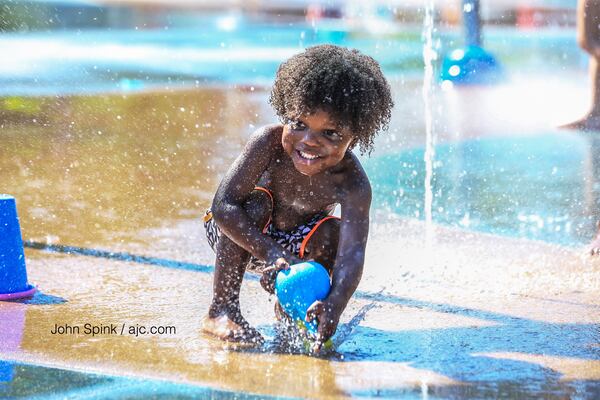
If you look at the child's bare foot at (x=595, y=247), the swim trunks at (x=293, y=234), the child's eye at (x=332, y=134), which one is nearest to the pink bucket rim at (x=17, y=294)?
the swim trunks at (x=293, y=234)

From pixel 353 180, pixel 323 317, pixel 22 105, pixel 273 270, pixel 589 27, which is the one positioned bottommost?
pixel 323 317

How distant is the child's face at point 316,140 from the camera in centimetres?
379

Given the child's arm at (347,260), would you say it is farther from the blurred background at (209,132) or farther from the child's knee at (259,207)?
the blurred background at (209,132)

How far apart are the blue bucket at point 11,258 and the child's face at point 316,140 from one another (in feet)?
4.15

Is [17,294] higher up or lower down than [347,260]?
lower down

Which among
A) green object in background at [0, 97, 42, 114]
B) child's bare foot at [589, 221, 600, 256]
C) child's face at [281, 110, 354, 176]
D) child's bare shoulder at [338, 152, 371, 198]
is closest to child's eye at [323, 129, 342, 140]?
child's face at [281, 110, 354, 176]

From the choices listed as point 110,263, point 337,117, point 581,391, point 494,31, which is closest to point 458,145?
point 110,263

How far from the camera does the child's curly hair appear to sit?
3.78 m

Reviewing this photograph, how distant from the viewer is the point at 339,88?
378 centimetres

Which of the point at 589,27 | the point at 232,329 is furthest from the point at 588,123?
the point at 232,329

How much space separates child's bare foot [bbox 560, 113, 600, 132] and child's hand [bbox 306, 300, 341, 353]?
277 centimetres

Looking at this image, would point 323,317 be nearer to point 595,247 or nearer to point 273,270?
point 273,270

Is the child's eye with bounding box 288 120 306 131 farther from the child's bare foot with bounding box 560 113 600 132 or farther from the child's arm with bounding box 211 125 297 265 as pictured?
the child's bare foot with bounding box 560 113 600 132

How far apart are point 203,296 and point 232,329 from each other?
0.67 meters
